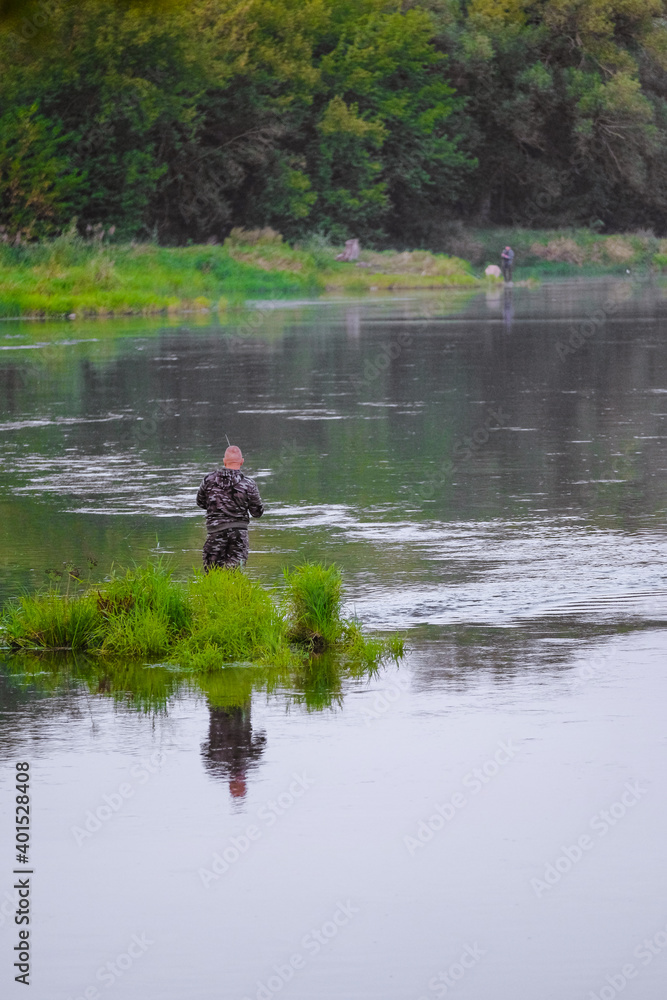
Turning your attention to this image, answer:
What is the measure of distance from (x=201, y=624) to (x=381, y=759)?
2456mm

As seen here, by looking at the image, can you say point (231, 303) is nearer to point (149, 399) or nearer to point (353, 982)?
point (149, 399)

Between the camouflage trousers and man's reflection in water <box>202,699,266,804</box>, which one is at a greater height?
the camouflage trousers

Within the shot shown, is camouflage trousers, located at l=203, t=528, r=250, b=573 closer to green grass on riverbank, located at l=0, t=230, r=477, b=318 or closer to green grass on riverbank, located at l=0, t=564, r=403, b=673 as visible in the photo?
green grass on riverbank, located at l=0, t=564, r=403, b=673

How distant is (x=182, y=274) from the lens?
209 feet

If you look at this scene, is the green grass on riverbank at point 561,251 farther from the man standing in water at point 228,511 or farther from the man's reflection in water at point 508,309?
the man standing in water at point 228,511

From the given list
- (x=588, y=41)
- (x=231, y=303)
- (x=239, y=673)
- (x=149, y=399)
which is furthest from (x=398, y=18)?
(x=239, y=673)

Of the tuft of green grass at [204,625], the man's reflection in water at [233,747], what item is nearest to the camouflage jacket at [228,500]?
the tuft of green grass at [204,625]

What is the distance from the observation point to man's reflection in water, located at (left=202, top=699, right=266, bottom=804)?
8891 mm

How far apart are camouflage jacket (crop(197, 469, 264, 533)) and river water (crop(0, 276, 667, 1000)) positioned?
1.19 metres

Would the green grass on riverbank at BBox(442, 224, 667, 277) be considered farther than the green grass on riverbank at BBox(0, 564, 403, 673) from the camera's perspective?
Yes

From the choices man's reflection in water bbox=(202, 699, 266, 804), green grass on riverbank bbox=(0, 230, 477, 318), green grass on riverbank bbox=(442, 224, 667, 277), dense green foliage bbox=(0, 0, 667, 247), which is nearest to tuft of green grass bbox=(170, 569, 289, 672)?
man's reflection in water bbox=(202, 699, 266, 804)

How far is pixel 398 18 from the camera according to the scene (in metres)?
90.0

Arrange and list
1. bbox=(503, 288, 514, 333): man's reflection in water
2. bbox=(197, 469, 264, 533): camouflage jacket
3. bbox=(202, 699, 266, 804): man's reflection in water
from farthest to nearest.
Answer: bbox=(503, 288, 514, 333): man's reflection in water → bbox=(197, 469, 264, 533): camouflage jacket → bbox=(202, 699, 266, 804): man's reflection in water

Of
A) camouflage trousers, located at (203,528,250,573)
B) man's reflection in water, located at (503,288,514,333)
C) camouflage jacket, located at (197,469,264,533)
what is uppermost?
camouflage jacket, located at (197,469,264,533)
